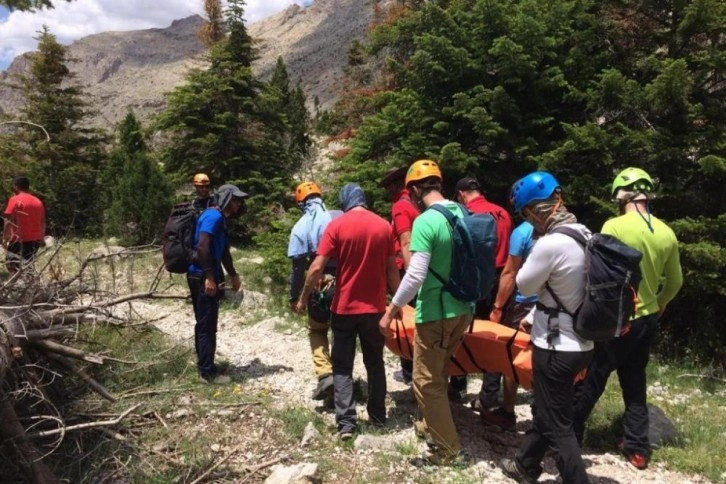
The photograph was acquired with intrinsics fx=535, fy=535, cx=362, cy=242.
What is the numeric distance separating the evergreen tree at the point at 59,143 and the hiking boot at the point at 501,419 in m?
15.0

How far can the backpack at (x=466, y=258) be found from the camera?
367cm

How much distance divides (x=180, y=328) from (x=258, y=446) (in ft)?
13.7

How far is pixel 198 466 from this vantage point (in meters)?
3.98

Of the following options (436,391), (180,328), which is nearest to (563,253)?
(436,391)

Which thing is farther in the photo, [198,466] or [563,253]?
[198,466]

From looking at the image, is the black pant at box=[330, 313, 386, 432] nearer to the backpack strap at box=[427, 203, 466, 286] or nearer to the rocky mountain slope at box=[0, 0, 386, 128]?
the backpack strap at box=[427, 203, 466, 286]

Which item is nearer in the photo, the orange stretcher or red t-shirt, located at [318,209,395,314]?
the orange stretcher

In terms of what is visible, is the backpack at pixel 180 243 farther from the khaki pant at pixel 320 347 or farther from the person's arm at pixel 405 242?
the person's arm at pixel 405 242

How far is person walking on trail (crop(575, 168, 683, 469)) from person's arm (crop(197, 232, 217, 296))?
339 centimetres

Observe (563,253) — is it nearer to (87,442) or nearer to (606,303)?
(606,303)

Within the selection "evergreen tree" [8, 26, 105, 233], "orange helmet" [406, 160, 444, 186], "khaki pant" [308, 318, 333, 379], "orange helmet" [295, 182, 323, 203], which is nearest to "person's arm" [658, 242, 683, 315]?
"orange helmet" [406, 160, 444, 186]

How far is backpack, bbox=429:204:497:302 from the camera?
3.67 metres

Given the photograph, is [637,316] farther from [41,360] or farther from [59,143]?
[59,143]

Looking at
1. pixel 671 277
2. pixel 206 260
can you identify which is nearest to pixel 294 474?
pixel 206 260
